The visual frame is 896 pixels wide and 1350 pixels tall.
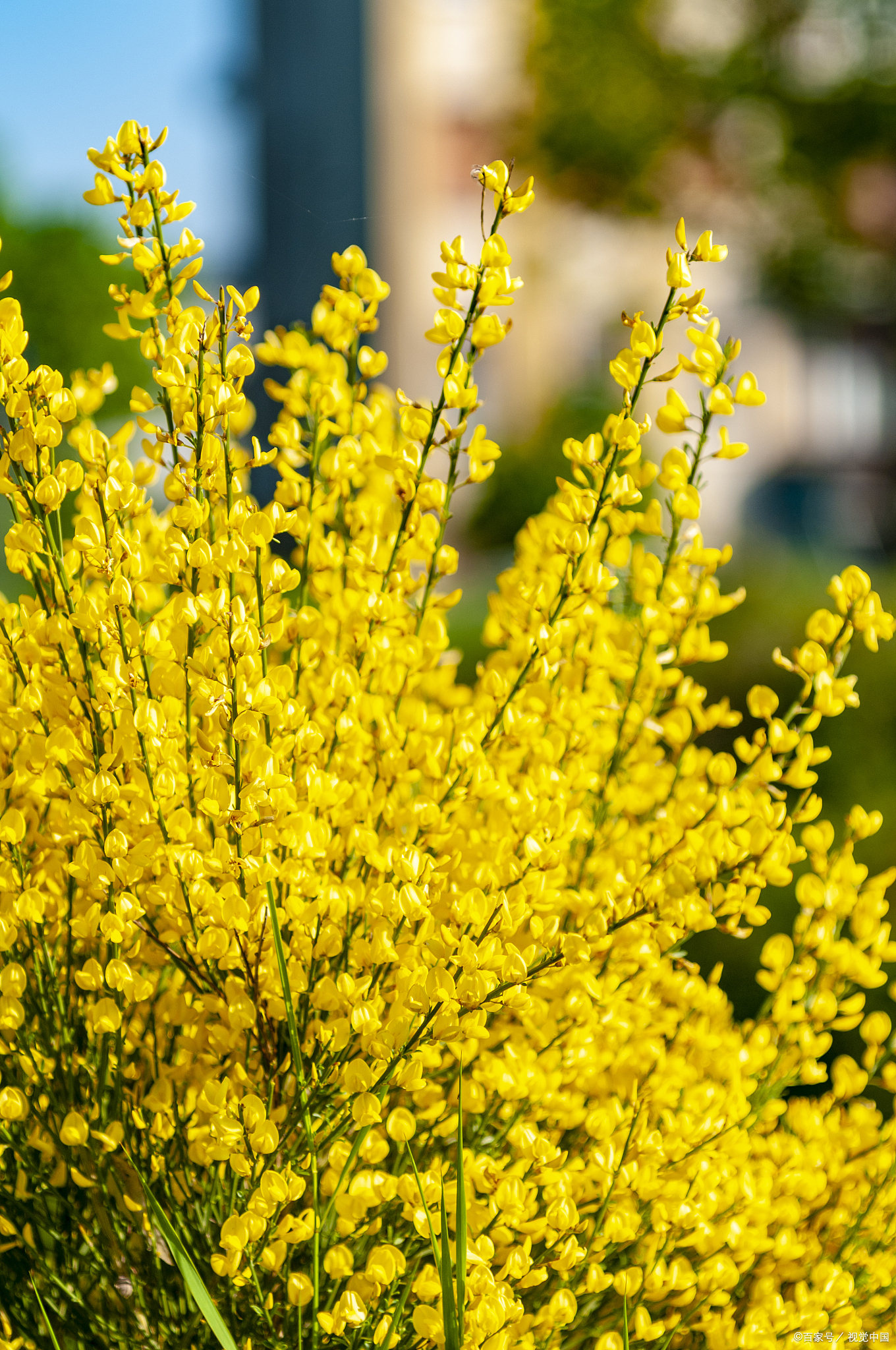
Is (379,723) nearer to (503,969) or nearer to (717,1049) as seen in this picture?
(503,969)

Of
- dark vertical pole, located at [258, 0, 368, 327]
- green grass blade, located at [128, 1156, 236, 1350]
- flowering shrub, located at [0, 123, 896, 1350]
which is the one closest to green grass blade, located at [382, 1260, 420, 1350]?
flowering shrub, located at [0, 123, 896, 1350]

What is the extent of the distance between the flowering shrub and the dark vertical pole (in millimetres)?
7029

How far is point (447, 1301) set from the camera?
882 mm

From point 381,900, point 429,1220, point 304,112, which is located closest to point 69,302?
point 304,112

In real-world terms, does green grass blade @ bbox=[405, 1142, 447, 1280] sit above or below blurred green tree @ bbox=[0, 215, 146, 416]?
below

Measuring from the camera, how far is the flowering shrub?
0.90 meters

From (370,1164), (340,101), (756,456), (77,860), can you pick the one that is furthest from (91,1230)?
(756,456)

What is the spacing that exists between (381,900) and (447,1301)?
0.29 metres

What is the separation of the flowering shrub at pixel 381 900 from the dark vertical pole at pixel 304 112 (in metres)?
7.03

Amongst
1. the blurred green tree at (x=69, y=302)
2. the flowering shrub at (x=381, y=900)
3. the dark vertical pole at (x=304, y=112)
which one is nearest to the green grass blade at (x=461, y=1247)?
the flowering shrub at (x=381, y=900)

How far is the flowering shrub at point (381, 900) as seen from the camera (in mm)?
901

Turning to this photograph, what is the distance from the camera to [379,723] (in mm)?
1123

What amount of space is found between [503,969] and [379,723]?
320 mm

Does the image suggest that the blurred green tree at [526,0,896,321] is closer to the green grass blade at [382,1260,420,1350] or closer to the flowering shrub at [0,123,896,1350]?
the flowering shrub at [0,123,896,1350]
